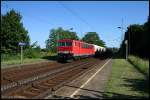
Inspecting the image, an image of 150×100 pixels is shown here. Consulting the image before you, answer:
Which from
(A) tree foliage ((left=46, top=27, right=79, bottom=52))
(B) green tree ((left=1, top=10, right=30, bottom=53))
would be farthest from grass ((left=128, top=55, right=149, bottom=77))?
(A) tree foliage ((left=46, top=27, right=79, bottom=52))

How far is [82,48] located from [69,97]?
40007mm

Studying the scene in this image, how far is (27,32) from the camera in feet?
219

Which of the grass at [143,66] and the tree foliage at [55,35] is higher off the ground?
the tree foliage at [55,35]

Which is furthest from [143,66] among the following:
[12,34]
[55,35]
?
[55,35]

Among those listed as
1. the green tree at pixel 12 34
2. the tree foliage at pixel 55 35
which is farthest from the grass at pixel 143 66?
the tree foliage at pixel 55 35

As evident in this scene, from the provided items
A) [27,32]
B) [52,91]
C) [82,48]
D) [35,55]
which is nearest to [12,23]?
[27,32]

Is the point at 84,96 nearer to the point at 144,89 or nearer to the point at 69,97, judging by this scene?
the point at 69,97

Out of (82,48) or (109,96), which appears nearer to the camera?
(109,96)

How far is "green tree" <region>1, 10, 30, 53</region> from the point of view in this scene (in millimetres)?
64125

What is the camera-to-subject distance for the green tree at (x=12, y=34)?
2525 inches

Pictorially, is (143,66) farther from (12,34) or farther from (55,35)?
(55,35)

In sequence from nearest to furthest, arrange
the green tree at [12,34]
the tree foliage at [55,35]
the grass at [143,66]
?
1. the grass at [143,66]
2. the green tree at [12,34]
3. the tree foliage at [55,35]

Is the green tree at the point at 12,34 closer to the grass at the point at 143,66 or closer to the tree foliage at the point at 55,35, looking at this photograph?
the grass at the point at 143,66

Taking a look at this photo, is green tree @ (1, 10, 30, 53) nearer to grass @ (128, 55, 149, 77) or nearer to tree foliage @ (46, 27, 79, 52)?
grass @ (128, 55, 149, 77)
